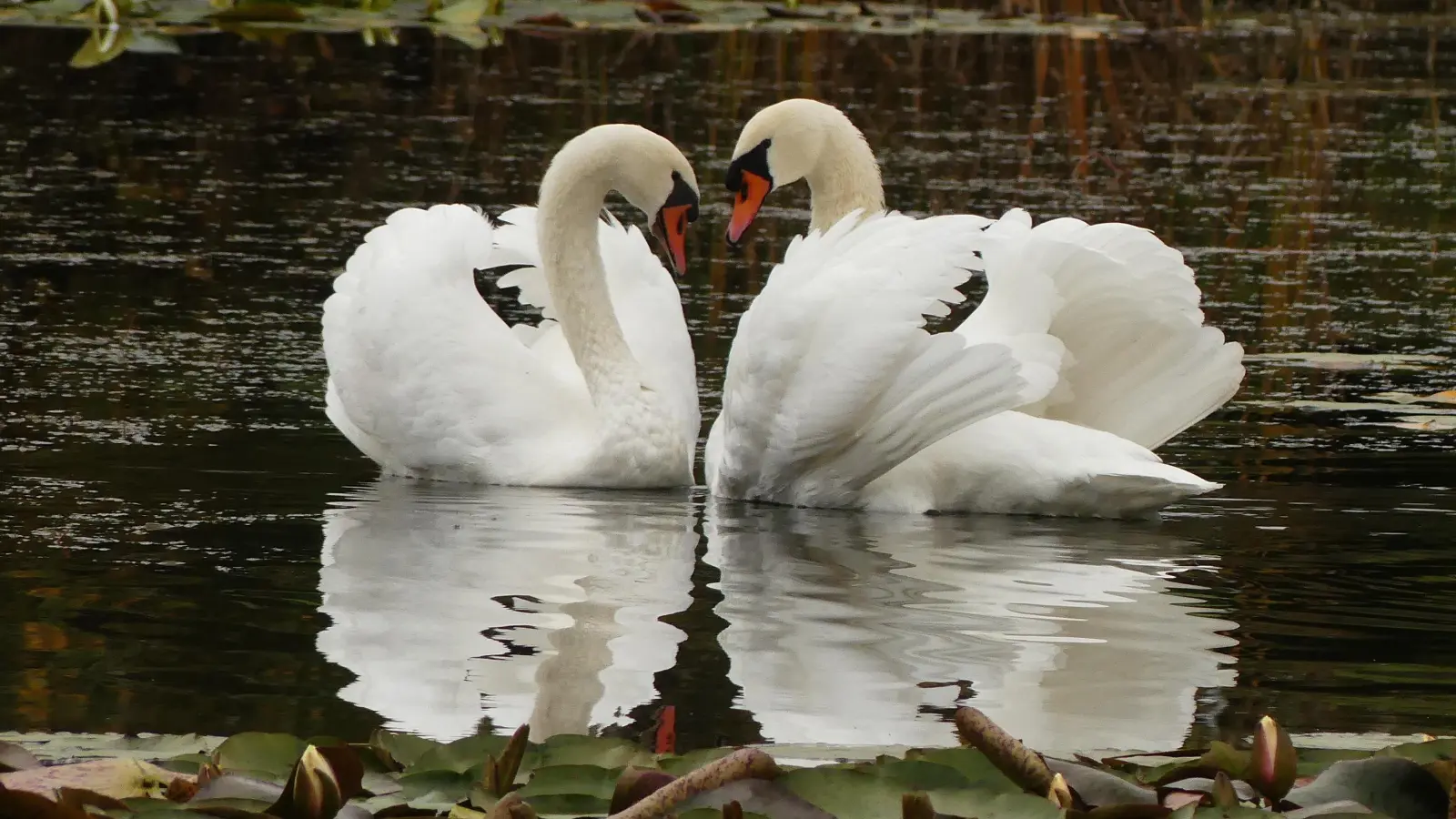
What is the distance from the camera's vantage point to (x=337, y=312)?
27.6 ft

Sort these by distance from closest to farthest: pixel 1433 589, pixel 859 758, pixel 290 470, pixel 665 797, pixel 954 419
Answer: pixel 665 797, pixel 859 758, pixel 1433 589, pixel 954 419, pixel 290 470

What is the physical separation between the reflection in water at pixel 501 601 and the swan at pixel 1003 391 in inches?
17.3

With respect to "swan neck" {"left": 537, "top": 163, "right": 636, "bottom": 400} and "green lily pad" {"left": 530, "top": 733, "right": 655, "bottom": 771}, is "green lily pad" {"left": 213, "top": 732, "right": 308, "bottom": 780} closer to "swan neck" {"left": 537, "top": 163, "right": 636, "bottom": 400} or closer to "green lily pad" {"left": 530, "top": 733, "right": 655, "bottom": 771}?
"green lily pad" {"left": 530, "top": 733, "right": 655, "bottom": 771}

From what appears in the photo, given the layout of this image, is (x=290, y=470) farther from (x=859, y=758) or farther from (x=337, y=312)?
(x=859, y=758)

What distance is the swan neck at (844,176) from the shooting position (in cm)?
872

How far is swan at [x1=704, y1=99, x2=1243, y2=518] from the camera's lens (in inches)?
285

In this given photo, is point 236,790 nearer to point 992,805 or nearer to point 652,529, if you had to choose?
point 992,805

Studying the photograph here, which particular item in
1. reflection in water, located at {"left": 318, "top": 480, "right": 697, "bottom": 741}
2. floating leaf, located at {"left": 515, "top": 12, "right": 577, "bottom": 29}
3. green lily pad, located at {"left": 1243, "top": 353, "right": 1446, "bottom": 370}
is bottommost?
reflection in water, located at {"left": 318, "top": 480, "right": 697, "bottom": 741}

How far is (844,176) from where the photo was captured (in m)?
8.78

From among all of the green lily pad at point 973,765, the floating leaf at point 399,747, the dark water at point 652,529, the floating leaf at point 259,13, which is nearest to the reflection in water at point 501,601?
the dark water at point 652,529

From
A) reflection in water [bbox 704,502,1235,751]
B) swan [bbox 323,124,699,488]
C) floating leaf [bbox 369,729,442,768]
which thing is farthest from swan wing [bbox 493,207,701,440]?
floating leaf [bbox 369,729,442,768]

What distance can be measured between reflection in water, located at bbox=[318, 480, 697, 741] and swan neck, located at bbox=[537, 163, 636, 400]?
0.61 meters

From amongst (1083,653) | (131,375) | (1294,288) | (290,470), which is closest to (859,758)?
(1083,653)

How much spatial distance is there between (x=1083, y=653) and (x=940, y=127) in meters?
12.0
